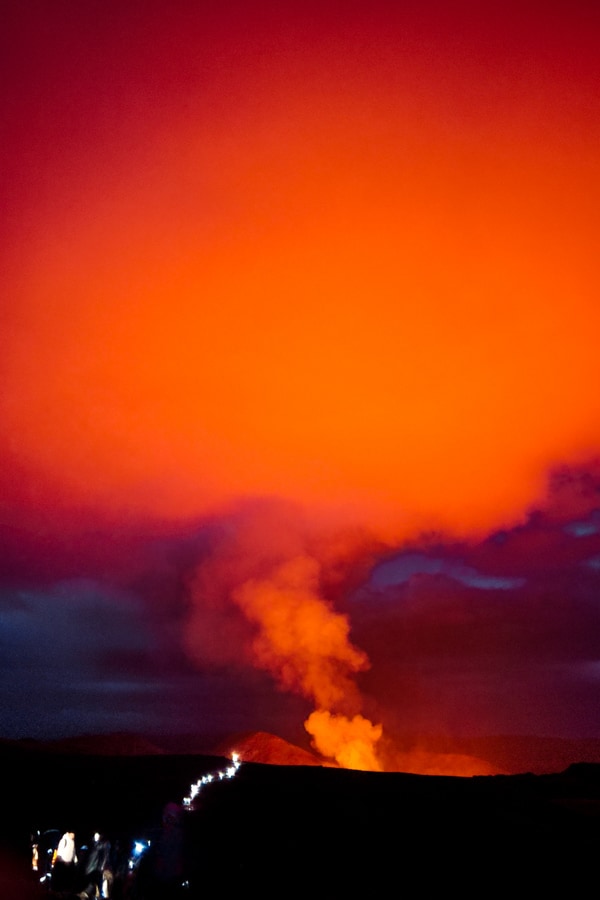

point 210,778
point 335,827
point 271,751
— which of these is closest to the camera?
point 335,827

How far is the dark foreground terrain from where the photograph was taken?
65.9 feet

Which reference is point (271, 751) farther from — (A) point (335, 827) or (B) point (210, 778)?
(A) point (335, 827)

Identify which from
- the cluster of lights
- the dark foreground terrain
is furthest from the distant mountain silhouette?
the dark foreground terrain

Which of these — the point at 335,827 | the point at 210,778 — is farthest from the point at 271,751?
the point at 335,827

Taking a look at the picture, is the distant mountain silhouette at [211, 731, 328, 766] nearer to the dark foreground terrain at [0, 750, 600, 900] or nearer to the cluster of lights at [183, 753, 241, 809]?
the cluster of lights at [183, 753, 241, 809]

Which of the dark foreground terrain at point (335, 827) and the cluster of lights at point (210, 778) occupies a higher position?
the cluster of lights at point (210, 778)

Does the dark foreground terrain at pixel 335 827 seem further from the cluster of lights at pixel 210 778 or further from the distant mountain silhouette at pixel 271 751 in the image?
the distant mountain silhouette at pixel 271 751

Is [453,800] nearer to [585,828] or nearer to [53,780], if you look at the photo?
[585,828]

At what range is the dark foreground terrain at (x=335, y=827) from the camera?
2008cm

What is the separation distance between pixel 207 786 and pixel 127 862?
106 feet

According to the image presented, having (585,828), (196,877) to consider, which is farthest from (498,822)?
(196,877)

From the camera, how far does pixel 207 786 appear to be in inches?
1822

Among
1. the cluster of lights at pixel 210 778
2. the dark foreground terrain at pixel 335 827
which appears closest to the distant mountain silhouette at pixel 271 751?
the cluster of lights at pixel 210 778

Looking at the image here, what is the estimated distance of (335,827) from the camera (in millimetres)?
29844
